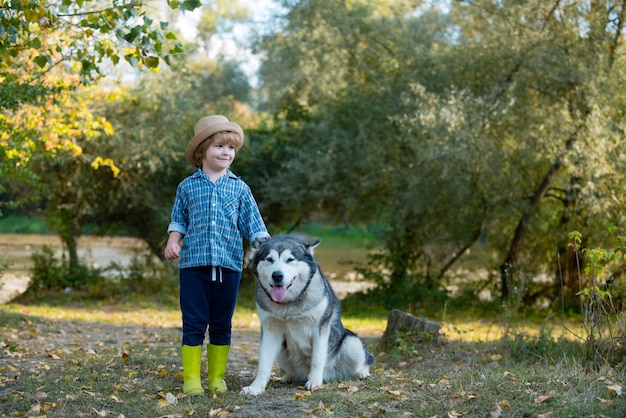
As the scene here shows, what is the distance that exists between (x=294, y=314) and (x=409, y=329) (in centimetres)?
329

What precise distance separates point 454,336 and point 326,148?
5582mm

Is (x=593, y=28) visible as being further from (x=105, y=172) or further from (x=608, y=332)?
(x=105, y=172)

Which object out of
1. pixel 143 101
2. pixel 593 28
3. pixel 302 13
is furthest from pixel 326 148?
pixel 593 28

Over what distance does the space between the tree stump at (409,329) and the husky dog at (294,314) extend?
255 cm

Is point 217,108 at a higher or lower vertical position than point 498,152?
higher

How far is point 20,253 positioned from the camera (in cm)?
2119

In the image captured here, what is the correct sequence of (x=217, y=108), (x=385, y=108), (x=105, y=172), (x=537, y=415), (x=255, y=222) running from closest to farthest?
(x=537, y=415), (x=255, y=222), (x=385, y=108), (x=105, y=172), (x=217, y=108)

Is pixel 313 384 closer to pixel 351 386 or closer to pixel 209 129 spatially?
pixel 351 386

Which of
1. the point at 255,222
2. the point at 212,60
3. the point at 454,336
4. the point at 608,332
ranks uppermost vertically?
the point at 212,60

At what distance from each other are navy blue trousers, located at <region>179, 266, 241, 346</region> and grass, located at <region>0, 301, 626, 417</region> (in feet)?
1.56

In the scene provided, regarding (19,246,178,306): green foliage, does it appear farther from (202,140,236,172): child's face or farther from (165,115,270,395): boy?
(202,140,236,172): child's face

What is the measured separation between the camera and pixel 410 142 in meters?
12.9

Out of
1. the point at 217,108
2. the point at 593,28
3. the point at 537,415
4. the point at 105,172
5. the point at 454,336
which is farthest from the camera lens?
the point at 217,108

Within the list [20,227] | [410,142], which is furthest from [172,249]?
[20,227]
